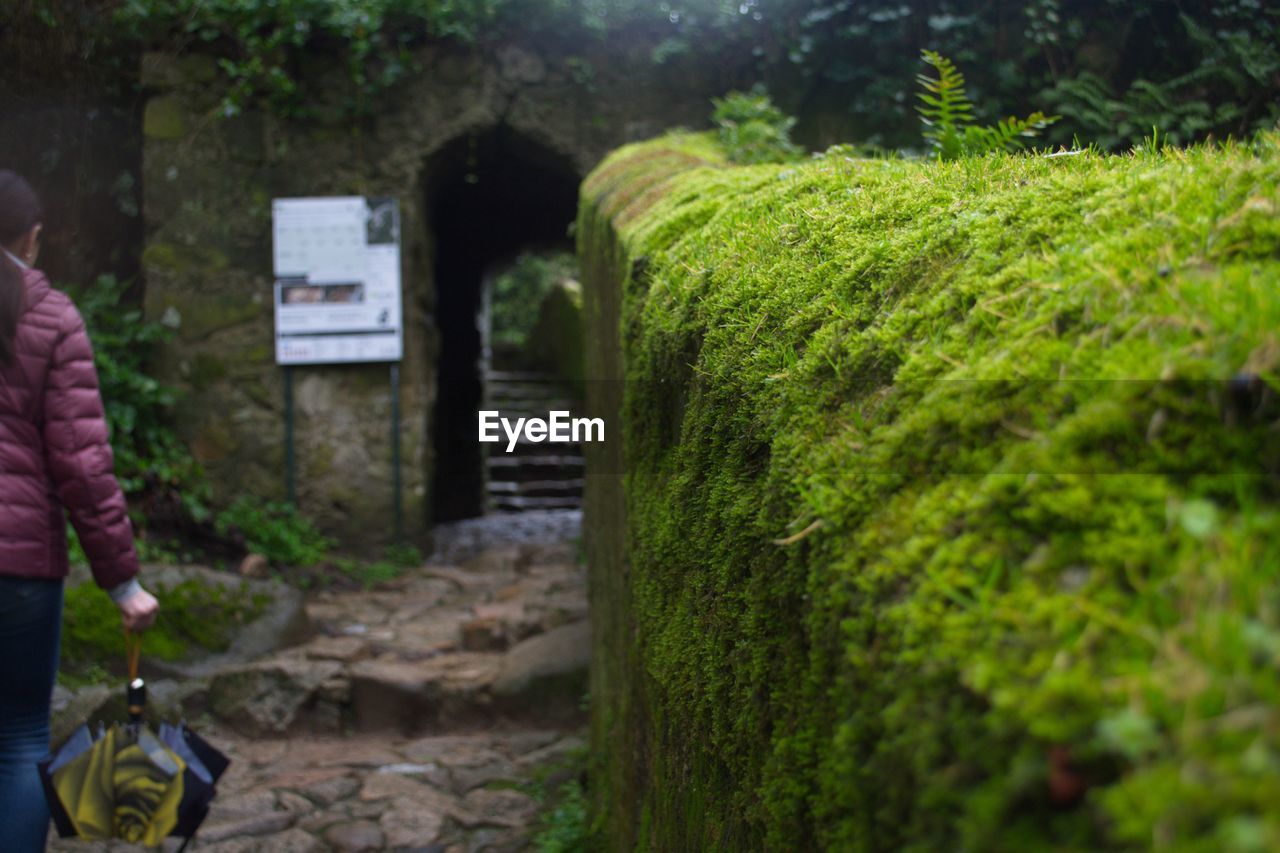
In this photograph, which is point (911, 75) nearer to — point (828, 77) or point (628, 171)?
point (828, 77)

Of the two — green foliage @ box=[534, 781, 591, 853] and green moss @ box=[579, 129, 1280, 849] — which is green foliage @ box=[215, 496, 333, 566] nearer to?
green foliage @ box=[534, 781, 591, 853]

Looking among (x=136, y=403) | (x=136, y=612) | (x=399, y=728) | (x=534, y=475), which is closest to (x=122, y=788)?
(x=136, y=612)

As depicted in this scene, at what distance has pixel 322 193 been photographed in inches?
288

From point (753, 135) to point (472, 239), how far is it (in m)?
7.79

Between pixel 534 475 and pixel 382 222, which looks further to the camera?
pixel 534 475

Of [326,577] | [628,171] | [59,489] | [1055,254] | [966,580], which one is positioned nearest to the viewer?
[966,580]

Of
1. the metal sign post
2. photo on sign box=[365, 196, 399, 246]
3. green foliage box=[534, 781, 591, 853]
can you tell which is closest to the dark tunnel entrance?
photo on sign box=[365, 196, 399, 246]

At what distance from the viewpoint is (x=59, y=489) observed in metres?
2.52

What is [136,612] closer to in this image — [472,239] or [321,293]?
[321,293]

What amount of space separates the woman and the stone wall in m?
4.79

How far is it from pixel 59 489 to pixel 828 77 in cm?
615

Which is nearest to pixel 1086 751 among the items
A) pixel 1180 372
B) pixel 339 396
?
pixel 1180 372

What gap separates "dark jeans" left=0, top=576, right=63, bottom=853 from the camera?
7.94 feet

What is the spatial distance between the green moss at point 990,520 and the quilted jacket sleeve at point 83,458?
177 cm
